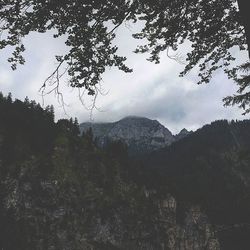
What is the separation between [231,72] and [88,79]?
460 centimetres

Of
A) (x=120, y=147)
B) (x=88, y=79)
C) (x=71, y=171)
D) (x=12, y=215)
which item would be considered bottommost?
(x=88, y=79)

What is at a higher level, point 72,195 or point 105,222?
point 72,195

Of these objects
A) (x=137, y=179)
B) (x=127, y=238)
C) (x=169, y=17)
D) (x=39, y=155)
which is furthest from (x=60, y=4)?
(x=137, y=179)

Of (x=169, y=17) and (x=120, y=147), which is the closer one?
(x=169, y=17)

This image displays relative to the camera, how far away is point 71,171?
128375mm

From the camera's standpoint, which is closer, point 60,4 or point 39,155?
point 60,4

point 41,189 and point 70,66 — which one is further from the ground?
point 41,189

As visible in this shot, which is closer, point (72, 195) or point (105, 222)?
point (72, 195)

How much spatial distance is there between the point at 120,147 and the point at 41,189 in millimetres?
53692

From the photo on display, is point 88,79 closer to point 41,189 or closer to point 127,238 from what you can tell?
point 41,189

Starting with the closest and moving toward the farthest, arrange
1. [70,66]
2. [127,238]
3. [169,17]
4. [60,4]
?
[60,4] < [70,66] < [169,17] < [127,238]

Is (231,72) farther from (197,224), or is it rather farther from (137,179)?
(197,224)

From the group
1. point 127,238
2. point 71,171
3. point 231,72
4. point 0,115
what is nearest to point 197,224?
point 127,238

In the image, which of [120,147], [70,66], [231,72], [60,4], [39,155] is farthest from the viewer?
[120,147]
